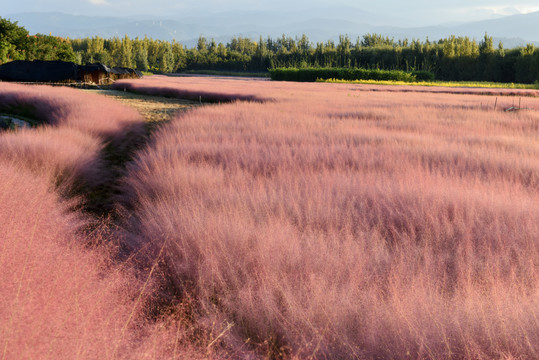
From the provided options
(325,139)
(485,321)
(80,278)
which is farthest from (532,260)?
(325,139)

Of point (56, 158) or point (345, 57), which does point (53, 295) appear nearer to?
point (56, 158)

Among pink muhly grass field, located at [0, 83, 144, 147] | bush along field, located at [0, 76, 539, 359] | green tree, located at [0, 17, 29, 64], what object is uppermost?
green tree, located at [0, 17, 29, 64]

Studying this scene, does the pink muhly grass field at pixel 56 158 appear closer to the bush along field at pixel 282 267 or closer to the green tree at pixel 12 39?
the bush along field at pixel 282 267

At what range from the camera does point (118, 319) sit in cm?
154

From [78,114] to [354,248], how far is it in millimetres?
7379

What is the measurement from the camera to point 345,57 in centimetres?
6022

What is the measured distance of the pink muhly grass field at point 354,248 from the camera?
1.58m

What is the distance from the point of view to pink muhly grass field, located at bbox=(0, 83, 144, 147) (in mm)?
7062

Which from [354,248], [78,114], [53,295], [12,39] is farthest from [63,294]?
[12,39]

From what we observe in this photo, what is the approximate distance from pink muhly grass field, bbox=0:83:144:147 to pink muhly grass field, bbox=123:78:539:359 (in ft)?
9.02

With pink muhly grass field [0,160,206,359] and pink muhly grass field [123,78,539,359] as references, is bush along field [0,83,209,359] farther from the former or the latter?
pink muhly grass field [123,78,539,359]

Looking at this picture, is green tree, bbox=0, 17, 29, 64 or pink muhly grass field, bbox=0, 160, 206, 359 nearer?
pink muhly grass field, bbox=0, 160, 206, 359

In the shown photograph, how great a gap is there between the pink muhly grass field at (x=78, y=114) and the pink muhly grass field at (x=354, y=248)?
275cm

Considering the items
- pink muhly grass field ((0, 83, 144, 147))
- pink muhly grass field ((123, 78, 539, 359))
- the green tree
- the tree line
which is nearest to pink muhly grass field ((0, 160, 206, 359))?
pink muhly grass field ((123, 78, 539, 359))
